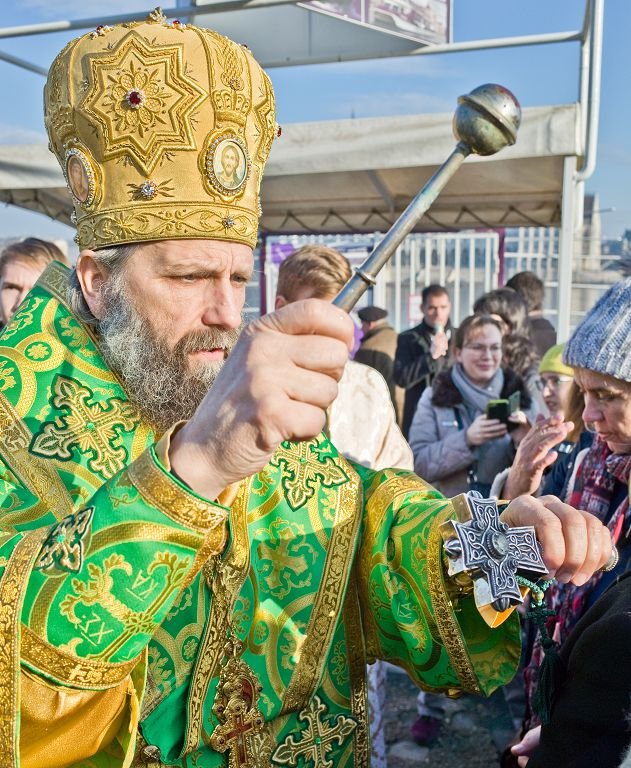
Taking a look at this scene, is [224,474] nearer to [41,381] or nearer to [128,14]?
[41,381]

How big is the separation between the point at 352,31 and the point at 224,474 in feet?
18.8

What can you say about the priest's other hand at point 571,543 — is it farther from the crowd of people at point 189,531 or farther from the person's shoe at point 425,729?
the person's shoe at point 425,729

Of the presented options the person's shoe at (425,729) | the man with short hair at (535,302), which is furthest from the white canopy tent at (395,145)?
the person's shoe at (425,729)

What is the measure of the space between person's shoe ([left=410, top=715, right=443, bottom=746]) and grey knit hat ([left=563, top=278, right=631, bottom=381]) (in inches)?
91.4

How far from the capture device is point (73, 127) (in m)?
1.73

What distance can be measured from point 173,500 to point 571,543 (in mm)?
697

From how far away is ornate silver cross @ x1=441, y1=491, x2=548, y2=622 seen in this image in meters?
1.36

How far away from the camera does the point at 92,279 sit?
1805mm

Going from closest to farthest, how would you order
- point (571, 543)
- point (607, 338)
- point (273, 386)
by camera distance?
1. point (273, 386)
2. point (571, 543)
3. point (607, 338)

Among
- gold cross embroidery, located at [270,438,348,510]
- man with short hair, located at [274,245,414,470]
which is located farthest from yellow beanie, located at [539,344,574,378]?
gold cross embroidery, located at [270,438,348,510]

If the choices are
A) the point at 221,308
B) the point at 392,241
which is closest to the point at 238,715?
the point at 221,308

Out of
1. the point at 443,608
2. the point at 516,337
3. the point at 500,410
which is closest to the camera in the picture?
the point at 443,608

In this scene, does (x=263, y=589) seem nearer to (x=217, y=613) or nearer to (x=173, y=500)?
(x=217, y=613)

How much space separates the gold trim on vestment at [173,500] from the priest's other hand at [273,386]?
0.05 m
